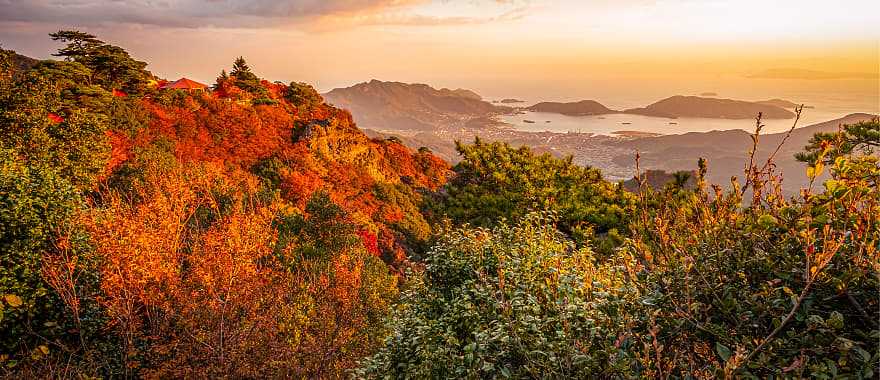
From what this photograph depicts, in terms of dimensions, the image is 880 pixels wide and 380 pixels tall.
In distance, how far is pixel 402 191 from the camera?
41.6 m

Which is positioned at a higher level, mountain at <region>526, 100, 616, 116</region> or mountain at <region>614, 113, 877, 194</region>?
mountain at <region>526, 100, 616, 116</region>

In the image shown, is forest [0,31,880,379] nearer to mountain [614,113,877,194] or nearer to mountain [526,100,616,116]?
mountain [614,113,877,194]

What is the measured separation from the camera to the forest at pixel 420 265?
2805 millimetres

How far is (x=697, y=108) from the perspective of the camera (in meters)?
134

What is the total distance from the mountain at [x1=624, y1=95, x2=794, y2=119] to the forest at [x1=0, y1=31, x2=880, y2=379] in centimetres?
11577

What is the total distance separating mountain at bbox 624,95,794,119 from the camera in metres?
113

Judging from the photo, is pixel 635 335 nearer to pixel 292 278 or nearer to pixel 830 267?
pixel 830 267

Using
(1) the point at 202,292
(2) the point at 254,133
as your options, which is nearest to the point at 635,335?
(1) the point at 202,292

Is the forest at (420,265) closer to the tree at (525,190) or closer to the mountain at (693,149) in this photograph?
the tree at (525,190)

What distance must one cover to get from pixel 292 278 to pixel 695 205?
16.2m

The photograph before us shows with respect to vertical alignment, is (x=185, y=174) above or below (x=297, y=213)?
above

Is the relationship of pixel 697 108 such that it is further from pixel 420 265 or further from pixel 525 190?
pixel 420 265

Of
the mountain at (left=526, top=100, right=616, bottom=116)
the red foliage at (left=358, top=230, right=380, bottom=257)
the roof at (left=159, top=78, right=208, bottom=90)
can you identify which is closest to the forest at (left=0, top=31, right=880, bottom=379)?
the red foliage at (left=358, top=230, right=380, bottom=257)

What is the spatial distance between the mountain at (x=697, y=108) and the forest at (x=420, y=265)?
380 ft
